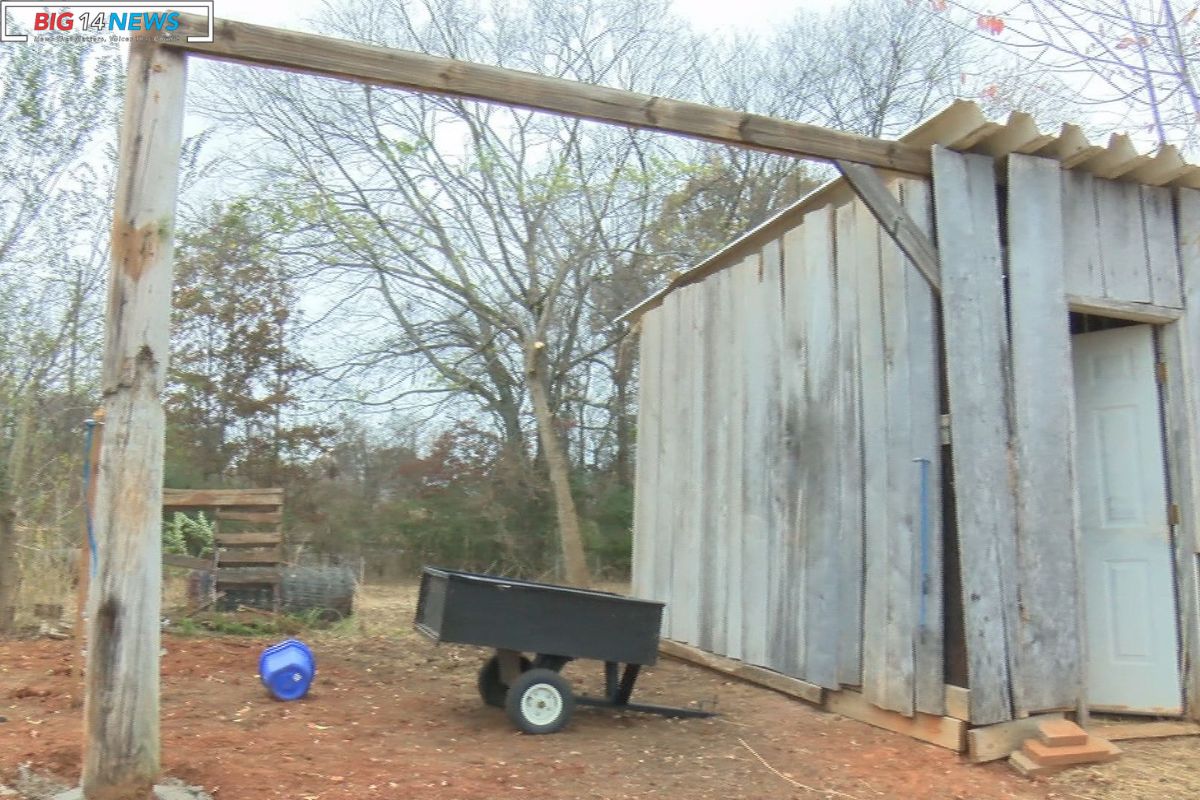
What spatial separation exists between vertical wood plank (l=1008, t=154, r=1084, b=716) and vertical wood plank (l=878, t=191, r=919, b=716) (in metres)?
0.58

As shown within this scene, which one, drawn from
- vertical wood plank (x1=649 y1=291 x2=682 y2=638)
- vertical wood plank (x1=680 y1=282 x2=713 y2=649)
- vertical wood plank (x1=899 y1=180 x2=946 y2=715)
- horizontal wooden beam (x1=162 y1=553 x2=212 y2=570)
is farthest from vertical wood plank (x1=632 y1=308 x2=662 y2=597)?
horizontal wooden beam (x1=162 y1=553 x2=212 y2=570)

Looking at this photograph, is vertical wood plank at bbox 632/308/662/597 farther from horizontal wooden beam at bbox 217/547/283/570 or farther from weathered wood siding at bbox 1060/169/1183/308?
weathered wood siding at bbox 1060/169/1183/308

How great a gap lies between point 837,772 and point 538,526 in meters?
13.0

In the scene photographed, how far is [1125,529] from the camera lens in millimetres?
6227

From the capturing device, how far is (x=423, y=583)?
638 cm

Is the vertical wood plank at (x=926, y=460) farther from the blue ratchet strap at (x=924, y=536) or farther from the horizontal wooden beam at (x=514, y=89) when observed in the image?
the horizontal wooden beam at (x=514, y=89)

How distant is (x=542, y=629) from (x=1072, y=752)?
2922mm

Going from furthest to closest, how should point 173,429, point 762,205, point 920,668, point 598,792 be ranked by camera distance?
point 762,205 < point 173,429 < point 920,668 < point 598,792

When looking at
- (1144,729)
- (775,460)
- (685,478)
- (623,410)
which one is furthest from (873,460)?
(623,410)

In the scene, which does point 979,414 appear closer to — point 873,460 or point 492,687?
point 873,460

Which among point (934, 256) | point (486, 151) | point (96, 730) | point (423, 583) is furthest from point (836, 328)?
point (486, 151)

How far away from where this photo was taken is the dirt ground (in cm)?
454

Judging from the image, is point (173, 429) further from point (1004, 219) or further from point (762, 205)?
point (1004, 219)

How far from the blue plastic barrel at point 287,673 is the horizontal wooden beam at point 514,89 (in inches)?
147
